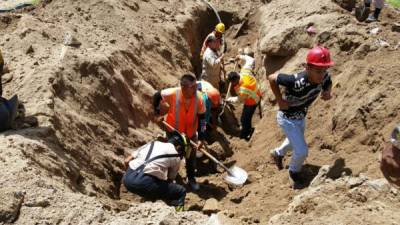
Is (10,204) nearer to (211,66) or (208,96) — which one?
(208,96)

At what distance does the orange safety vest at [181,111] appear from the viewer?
7.22m

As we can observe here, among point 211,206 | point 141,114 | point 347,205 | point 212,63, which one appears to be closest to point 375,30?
point 212,63

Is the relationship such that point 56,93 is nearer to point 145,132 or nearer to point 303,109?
point 145,132

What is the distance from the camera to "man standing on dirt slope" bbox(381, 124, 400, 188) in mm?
2975

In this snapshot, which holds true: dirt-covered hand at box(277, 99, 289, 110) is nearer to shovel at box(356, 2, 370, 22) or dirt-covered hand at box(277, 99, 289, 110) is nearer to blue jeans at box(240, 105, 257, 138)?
blue jeans at box(240, 105, 257, 138)

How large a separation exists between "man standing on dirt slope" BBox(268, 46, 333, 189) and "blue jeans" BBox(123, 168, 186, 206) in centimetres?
154

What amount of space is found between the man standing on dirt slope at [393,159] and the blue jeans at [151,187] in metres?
3.48

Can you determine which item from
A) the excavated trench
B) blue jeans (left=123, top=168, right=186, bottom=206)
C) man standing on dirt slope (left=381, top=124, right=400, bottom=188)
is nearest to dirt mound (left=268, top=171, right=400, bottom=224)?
man standing on dirt slope (left=381, top=124, right=400, bottom=188)

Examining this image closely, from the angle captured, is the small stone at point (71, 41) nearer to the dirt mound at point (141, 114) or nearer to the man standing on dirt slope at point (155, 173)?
the dirt mound at point (141, 114)

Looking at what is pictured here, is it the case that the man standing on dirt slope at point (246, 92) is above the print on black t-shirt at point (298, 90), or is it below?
below

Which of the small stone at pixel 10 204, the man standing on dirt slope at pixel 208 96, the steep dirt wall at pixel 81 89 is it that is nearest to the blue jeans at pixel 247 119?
the man standing on dirt slope at pixel 208 96

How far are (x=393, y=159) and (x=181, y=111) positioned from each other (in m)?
4.46

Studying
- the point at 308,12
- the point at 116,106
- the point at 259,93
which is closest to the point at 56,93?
the point at 116,106

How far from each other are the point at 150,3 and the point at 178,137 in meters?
6.60
